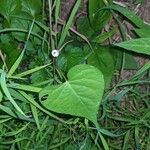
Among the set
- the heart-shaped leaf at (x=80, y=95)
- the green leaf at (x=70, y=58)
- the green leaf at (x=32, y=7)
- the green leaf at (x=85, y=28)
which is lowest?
the heart-shaped leaf at (x=80, y=95)

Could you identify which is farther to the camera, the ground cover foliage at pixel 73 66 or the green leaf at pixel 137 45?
the ground cover foliage at pixel 73 66

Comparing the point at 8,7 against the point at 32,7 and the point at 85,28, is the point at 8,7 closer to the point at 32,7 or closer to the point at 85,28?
the point at 32,7

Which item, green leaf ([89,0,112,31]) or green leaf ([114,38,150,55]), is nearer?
green leaf ([114,38,150,55])

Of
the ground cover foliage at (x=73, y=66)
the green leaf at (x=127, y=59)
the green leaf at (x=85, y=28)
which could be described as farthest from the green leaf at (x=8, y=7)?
the green leaf at (x=127, y=59)

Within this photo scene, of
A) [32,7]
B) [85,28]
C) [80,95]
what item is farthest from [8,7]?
[80,95]

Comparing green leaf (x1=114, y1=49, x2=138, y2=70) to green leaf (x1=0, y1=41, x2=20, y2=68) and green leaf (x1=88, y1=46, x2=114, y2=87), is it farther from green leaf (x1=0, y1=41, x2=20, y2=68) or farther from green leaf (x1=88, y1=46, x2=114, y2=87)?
green leaf (x1=0, y1=41, x2=20, y2=68)

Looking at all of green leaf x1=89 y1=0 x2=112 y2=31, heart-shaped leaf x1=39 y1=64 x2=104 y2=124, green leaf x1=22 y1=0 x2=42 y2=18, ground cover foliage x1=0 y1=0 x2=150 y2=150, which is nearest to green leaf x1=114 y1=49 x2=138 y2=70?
ground cover foliage x1=0 y1=0 x2=150 y2=150

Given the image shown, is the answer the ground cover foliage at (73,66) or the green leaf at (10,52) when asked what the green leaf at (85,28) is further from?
the green leaf at (10,52)
